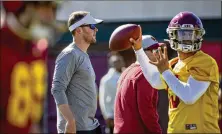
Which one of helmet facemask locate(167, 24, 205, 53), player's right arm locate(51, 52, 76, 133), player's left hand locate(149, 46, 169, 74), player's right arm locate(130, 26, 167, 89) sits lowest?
player's right arm locate(51, 52, 76, 133)

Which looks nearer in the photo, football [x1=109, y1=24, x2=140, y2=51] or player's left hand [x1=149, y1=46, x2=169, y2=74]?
player's left hand [x1=149, y1=46, x2=169, y2=74]

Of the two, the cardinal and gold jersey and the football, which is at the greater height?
the football

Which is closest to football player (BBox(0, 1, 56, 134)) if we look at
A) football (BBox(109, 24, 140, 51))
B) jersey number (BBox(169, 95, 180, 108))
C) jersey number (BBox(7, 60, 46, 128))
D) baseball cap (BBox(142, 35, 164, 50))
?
jersey number (BBox(7, 60, 46, 128))

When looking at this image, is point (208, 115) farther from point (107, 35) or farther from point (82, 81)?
point (107, 35)

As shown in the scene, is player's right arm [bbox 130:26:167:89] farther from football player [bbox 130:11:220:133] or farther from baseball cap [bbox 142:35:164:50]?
baseball cap [bbox 142:35:164:50]

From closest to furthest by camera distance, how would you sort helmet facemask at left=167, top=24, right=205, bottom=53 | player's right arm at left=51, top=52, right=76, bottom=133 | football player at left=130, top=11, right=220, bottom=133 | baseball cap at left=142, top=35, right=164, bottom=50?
football player at left=130, top=11, right=220, bottom=133 → helmet facemask at left=167, top=24, right=205, bottom=53 → player's right arm at left=51, top=52, right=76, bottom=133 → baseball cap at left=142, top=35, right=164, bottom=50

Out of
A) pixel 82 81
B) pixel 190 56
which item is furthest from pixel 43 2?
pixel 82 81

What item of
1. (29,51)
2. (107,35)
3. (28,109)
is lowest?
(107,35)

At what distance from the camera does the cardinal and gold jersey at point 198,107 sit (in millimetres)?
4566

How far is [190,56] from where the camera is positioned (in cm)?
473

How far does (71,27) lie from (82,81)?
1.75 ft

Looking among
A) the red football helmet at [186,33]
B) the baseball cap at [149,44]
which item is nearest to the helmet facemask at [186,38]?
the red football helmet at [186,33]

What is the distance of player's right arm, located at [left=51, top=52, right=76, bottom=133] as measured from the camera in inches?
215

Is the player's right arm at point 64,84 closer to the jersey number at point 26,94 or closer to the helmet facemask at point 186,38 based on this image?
the helmet facemask at point 186,38
